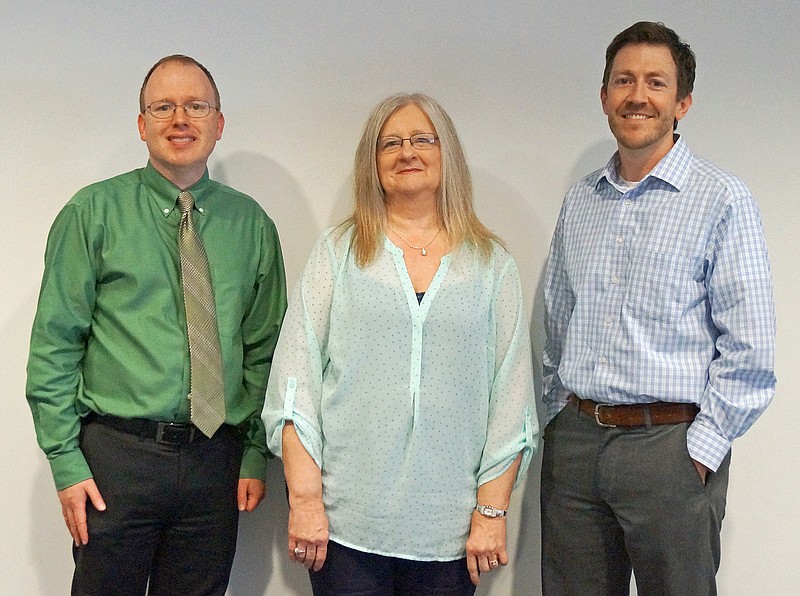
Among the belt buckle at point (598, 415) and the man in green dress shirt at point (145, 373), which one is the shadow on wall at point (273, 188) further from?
the belt buckle at point (598, 415)

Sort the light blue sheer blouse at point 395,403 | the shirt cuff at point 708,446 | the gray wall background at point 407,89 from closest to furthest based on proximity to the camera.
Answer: the shirt cuff at point 708,446
the light blue sheer blouse at point 395,403
the gray wall background at point 407,89

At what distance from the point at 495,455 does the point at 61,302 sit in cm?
109

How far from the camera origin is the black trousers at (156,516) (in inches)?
74.4

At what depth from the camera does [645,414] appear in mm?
1775

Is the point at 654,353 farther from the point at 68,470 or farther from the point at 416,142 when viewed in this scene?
the point at 68,470

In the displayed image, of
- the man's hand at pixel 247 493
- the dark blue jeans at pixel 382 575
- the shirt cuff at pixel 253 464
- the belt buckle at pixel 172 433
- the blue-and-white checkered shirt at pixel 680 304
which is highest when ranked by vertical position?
the blue-and-white checkered shirt at pixel 680 304

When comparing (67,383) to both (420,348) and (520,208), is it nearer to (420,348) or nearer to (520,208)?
(420,348)

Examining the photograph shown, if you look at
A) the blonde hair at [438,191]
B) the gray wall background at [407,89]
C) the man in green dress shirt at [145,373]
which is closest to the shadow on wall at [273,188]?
the gray wall background at [407,89]

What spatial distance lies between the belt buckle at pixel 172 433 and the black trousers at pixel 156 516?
0.05 feet

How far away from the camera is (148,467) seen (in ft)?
6.21

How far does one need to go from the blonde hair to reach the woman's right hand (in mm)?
616

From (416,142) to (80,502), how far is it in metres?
1.16

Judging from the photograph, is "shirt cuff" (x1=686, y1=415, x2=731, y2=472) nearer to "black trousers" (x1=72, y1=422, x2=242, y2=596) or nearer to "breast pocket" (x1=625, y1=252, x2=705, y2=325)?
"breast pocket" (x1=625, y1=252, x2=705, y2=325)

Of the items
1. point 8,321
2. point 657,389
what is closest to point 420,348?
point 657,389
